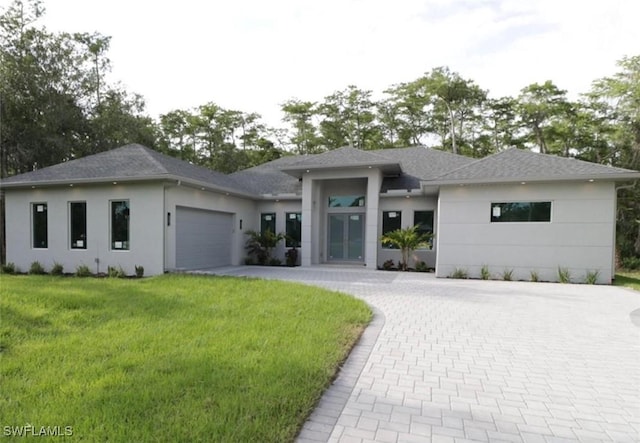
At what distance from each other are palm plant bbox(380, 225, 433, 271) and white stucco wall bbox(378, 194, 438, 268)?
58 centimetres

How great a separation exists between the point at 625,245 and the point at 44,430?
2420 centimetres

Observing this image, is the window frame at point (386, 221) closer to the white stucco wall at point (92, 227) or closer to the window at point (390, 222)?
the window at point (390, 222)

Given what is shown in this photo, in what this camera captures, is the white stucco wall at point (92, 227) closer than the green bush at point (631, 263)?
Yes

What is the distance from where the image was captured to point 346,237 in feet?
52.0

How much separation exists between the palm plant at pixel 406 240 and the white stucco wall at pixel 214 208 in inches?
242

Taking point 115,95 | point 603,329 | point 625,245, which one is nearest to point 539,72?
point 625,245

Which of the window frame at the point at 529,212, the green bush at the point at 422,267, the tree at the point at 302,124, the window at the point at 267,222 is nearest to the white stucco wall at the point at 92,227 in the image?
the window at the point at 267,222

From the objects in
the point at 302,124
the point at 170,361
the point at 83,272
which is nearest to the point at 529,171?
the point at 170,361

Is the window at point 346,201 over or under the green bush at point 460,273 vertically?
over

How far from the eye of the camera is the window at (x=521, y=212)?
36.7 feet

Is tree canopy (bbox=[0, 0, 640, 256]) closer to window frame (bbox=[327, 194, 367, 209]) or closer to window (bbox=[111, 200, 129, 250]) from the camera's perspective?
window (bbox=[111, 200, 129, 250])

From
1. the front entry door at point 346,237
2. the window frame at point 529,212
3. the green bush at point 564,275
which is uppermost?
the window frame at point 529,212

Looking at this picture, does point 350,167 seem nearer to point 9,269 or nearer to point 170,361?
point 170,361

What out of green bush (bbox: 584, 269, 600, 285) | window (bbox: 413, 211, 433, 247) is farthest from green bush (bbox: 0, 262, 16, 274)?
green bush (bbox: 584, 269, 600, 285)
